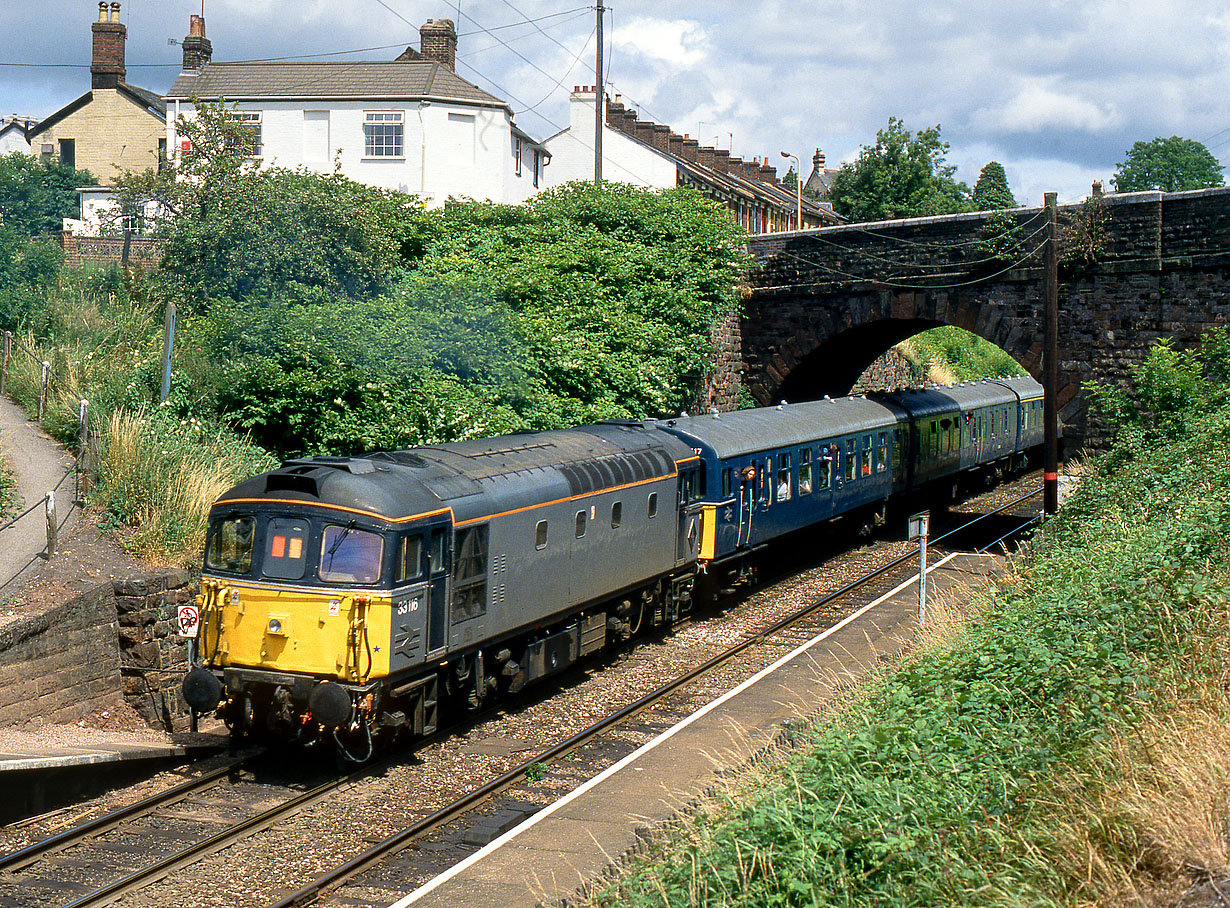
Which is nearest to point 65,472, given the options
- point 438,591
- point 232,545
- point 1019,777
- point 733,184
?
point 232,545

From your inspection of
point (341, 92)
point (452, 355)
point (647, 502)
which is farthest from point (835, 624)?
point (341, 92)

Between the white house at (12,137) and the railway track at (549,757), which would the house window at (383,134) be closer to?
the railway track at (549,757)

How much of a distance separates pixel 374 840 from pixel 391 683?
1.66 m

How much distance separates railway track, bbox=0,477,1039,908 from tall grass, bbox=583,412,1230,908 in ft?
9.61

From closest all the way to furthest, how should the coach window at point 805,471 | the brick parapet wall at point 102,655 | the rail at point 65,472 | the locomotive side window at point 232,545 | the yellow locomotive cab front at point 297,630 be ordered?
the yellow locomotive cab front at point 297,630 < the locomotive side window at point 232,545 < the brick parapet wall at point 102,655 < the rail at point 65,472 < the coach window at point 805,471

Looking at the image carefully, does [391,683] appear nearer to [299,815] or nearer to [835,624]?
[299,815]

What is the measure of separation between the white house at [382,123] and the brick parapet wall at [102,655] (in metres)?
24.0

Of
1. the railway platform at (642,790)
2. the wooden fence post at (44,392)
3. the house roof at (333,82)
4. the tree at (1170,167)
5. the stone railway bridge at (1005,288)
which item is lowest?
the railway platform at (642,790)

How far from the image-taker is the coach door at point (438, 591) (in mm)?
11922

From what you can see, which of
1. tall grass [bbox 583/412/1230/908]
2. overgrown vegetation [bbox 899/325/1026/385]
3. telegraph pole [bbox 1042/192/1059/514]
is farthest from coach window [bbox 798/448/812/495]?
overgrown vegetation [bbox 899/325/1026/385]

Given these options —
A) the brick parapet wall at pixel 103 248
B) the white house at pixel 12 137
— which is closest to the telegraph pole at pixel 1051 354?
the brick parapet wall at pixel 103 248

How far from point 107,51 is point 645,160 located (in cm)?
2249

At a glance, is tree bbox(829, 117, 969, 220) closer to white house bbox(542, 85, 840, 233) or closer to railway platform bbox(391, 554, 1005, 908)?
white house bbox(542, 85, 840, 233)

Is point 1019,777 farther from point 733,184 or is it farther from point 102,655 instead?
point 733,184
